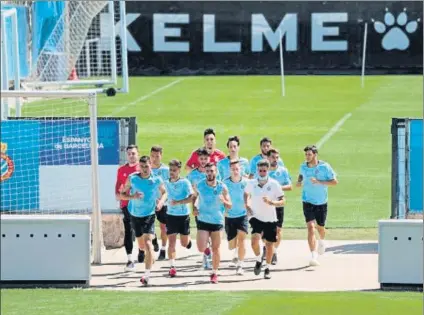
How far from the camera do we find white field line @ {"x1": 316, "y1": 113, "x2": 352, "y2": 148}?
103 ft

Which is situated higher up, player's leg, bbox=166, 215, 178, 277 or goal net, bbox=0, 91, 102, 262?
goal net, bbox=0, 91, 102, 262

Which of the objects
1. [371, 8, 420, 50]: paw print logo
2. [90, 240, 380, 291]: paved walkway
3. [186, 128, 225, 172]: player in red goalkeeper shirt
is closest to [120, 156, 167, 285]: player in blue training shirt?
[90, 240, 380, 291]: paved walkway

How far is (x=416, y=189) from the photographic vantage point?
1970cm

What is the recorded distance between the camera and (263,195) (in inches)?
714

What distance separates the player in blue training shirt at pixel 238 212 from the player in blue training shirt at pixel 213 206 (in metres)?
0.29

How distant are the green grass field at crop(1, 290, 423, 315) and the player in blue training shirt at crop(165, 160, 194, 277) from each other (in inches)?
60.0

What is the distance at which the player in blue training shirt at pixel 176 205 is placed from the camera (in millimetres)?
18234

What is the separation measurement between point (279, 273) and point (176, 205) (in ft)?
5.54

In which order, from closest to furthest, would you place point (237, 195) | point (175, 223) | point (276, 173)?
point (237, 195) < point (175, 223) < point (276, 173)

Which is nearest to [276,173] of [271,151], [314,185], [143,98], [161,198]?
[271,151]

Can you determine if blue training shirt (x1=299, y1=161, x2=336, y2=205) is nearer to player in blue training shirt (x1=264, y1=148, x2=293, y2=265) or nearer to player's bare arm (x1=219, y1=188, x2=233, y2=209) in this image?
player in blue training shirt (x1=264, y1=148, x2=293, y2=265)

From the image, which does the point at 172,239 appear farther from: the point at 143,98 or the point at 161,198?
the point at 143,98

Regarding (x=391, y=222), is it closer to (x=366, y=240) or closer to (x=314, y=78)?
(x=366, y=240)

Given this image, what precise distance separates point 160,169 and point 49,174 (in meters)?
1.96
